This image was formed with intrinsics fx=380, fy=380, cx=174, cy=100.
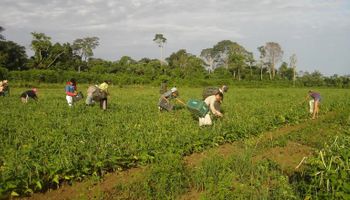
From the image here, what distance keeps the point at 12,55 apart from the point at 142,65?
20517 millimetres

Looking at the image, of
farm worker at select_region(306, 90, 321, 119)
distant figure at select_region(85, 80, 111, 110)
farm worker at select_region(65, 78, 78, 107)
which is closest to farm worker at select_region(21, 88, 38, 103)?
farm worker at select_region(65, 78, 78, 107)

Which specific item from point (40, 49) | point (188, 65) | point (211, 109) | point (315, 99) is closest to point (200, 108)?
point (211, 109)

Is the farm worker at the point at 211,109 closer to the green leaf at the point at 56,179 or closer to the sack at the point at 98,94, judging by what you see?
the sack at the point at 98,94

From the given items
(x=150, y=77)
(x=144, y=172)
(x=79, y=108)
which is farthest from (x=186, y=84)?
(x=144, y=172)

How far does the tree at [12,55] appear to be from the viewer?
51481mm

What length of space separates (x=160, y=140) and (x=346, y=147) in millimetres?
4325

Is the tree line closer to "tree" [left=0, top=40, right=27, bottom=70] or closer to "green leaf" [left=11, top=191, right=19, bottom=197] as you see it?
"tree" [left=0, top=40, right=27, bottom=70]

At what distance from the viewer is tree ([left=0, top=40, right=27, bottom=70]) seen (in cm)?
5148

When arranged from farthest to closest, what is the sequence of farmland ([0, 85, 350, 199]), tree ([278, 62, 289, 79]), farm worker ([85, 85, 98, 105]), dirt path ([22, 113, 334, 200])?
1. tree ([278, 62, 289, 79])
2. farm worker ([85, 85, 98, 105])
3. farmland ([0, 85, 350, 199])
4. dirt path ([22, 113, 334, 200])

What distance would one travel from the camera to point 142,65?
213ft

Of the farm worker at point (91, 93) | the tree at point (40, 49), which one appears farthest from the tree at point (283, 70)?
the farm worker at point (91, 93)

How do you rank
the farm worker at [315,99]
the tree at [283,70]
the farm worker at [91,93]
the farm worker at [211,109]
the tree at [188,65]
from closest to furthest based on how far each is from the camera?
the farm worker at [211,109]
the farm worker at [91,93]
the farm worker at [315,99]
the tree at [188,65]
the tree at [283,70]

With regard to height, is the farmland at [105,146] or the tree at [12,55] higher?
the tree at [12,55]

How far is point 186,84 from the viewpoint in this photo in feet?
182
